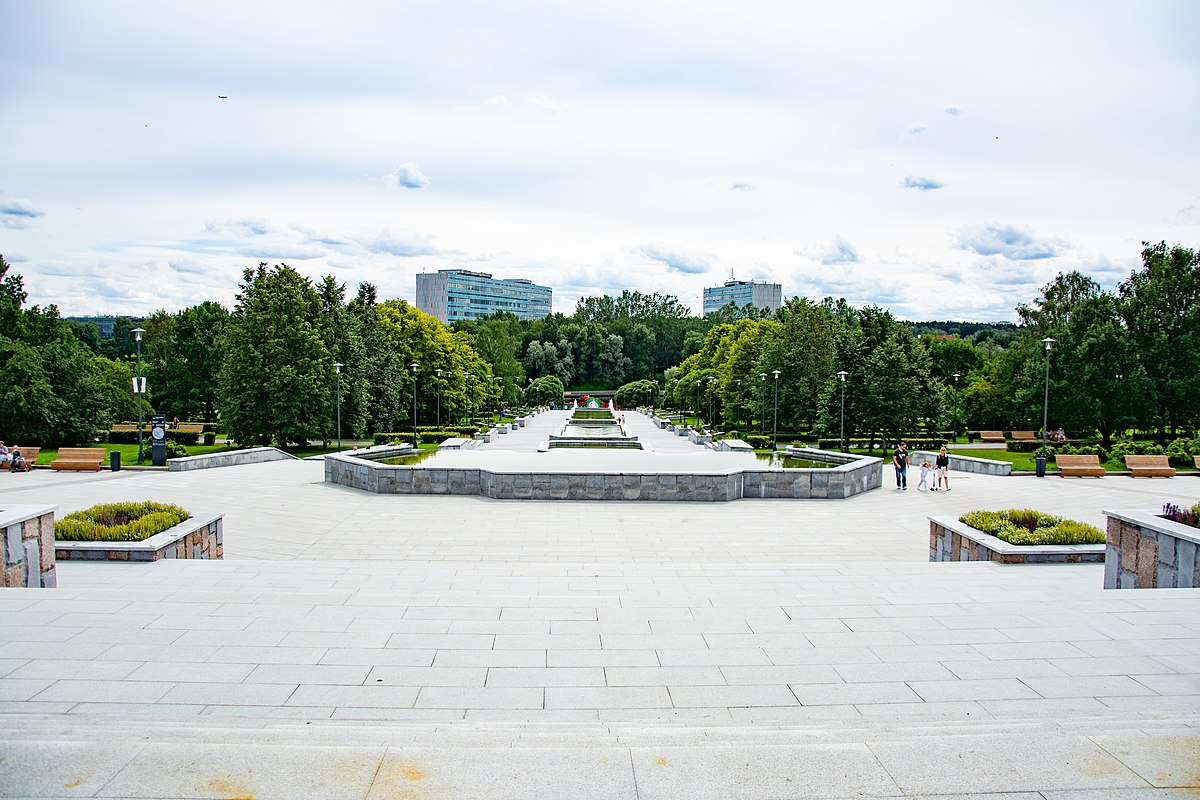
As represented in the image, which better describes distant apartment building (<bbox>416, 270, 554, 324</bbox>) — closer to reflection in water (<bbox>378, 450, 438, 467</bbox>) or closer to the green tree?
the green tree

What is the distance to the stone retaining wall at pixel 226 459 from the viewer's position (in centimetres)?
2156

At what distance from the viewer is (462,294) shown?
165375 millimetres

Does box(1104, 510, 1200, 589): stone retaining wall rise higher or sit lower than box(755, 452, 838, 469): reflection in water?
higher

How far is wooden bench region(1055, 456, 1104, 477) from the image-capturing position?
73.7ft

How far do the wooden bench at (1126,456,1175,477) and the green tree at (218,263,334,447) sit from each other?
28472mm

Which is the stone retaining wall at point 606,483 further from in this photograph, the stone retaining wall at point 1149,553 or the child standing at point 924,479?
the stone retaining wall at point 1149,553

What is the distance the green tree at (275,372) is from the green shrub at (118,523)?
20.6m

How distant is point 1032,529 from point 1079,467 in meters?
15.7

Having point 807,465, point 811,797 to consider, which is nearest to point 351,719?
point 811,797

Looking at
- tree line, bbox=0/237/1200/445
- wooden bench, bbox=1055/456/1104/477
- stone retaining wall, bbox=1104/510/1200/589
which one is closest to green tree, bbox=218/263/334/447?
tree line, bbox=0/237/1200/445

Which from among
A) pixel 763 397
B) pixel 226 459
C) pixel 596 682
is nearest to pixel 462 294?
pixel 763 397

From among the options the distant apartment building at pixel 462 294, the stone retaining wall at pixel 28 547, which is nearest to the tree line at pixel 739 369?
the stone retaining wall at pixel 28 547

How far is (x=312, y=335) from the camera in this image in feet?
101

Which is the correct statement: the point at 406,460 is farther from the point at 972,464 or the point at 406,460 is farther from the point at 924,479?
the point at 972,464
